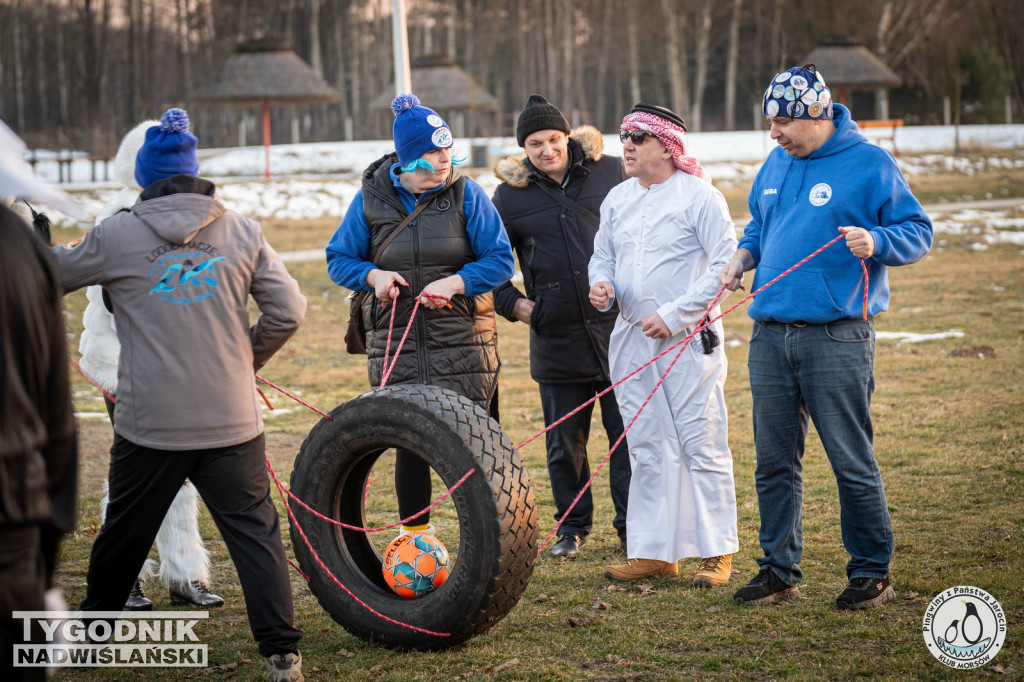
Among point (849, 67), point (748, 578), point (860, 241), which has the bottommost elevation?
point (748, 578)

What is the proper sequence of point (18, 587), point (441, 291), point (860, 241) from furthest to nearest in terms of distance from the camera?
point (441, 291), point (860, 241), point (18, 587)

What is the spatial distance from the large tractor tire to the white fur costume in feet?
2.05

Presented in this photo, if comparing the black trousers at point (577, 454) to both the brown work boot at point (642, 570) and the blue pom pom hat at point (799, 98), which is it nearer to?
the brown work boot at point (642, 570)

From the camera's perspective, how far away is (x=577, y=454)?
5.06 metres

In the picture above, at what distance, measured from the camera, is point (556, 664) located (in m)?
3.62

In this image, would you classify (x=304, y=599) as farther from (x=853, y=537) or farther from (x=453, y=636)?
(x=853, y=537)

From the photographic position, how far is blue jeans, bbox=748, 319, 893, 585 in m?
3.86

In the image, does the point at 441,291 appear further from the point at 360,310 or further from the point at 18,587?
the point at 18,587

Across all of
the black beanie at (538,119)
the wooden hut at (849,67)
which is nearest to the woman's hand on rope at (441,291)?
the black beanie at (538,119)

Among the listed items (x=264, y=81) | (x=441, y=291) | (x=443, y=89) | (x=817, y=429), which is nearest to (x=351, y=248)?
(x=441, y=291)

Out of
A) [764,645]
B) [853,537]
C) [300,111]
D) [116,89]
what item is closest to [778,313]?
[853,537]

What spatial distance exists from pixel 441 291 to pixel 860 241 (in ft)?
5.24

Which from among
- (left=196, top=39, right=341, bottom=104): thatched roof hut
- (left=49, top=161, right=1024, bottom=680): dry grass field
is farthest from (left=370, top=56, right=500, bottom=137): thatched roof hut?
(left=49, top=161, right=1024, bottom=680): dry grass field

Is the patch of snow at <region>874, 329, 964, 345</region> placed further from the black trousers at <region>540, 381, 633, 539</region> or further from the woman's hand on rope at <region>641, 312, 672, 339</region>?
the woman's hand on rope at <region>641, 312, 672, 339</region>
